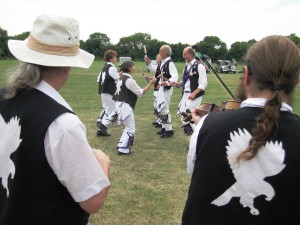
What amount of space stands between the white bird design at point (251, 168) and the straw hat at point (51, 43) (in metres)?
0.94

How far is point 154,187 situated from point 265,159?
3.67 m

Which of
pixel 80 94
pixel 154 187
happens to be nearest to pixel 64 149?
pixel 154 187

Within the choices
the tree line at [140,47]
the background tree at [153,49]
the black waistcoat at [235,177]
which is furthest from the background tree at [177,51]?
the black waistcoat at [235,177]

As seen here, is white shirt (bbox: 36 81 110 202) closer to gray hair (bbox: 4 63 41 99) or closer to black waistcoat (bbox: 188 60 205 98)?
gray hair (bbox: 4 63 41 99)

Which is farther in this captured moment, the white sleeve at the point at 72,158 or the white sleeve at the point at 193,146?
the white sleeve at the point at 193,146

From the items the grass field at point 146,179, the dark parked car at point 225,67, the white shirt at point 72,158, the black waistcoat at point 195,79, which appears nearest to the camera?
the white shirt at point 72,158

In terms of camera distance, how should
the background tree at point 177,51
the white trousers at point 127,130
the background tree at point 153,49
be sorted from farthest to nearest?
the background tree at point 153,49, the background tree at point 177,51, the white trousers at point 127,130

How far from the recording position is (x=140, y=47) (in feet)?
276

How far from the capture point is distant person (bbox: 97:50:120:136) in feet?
26.9

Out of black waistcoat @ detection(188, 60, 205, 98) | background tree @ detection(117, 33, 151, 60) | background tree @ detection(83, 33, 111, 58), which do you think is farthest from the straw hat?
background tree @ detection(117, 33, 151, 60)

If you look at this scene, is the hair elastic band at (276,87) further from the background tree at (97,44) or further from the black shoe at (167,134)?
the background tree at (97,44)

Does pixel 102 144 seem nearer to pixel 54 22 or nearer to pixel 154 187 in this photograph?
pixel 154 187

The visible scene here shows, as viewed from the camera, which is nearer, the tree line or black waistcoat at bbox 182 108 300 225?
black waistcoat at bbox 182 108 300 225

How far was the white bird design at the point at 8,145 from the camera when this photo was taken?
161 cm
